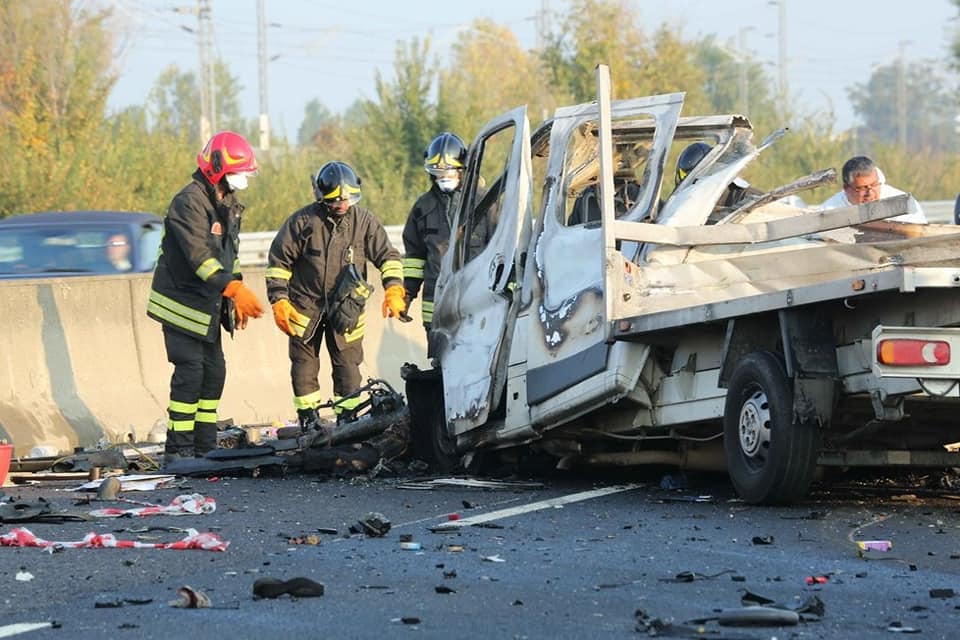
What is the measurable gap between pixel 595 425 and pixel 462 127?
32098mm

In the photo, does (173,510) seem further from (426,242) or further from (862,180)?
(862,180)

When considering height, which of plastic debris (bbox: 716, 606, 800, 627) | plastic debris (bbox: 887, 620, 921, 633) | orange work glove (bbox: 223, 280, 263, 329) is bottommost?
plastic debris (bbox: 887, 620, 921, 633)

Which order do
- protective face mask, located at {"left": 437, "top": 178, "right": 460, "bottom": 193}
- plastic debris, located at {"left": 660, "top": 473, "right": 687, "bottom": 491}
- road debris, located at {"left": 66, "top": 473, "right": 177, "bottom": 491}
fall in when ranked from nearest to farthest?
plastic debris, located at {"left": 660, "top": 473, "right": 687, "bottom": 491} → road debris, located at {"left": 66, "top": 473, "right": 177, "bottom": 491} → protective face mask, located at {"left": 437, "top": 178, "right": 460, "bottom": 193}

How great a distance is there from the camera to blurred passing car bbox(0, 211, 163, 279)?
659 inches

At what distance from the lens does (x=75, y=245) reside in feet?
56.3

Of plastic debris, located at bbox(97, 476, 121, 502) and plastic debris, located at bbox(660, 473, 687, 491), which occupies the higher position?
plastic debris, located at bbox(97, 476, 121, 502)

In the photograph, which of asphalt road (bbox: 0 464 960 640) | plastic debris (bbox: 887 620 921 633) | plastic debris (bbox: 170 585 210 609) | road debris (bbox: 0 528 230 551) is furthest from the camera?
road debris (bbox: 0 528 230 551)

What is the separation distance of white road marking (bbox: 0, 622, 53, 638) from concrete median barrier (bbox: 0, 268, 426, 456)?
23.3 feet

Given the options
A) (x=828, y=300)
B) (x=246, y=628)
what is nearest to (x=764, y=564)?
(x=828, y=300)

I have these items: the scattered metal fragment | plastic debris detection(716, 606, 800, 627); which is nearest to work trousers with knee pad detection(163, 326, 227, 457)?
the scattered metal fragment

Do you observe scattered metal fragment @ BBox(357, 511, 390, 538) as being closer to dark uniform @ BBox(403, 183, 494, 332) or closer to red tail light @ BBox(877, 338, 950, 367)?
red tail light @ BBox(877, 338, 950, 367)

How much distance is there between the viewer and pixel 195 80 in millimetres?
139875

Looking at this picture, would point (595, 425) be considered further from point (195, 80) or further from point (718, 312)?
point (195, 80)

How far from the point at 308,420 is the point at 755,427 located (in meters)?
4.14
